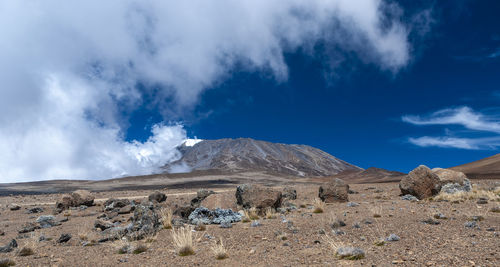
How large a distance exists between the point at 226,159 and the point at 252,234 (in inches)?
5673

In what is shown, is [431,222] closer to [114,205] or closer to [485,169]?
[114,205]

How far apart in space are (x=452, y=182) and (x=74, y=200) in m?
25.1

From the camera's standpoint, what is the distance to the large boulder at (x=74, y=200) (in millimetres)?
20638

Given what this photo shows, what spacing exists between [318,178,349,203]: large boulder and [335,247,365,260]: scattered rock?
33.4 ft

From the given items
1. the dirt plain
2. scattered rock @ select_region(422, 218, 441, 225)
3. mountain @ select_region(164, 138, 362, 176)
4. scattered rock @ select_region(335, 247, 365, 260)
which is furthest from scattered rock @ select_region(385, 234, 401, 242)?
mountain @ select_region(164, 138, 362, 176)

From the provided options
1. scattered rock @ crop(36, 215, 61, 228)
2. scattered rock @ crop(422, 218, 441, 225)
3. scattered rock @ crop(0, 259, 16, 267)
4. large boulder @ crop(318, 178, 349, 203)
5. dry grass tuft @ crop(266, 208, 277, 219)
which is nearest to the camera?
scattered rock @ crop(0, 259, 16, 267)

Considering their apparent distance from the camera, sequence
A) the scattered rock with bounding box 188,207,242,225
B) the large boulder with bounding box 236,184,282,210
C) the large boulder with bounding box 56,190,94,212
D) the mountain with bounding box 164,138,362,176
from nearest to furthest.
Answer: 1. the scattered rock with bounding box 188,207,242,225
2. the large boulder with bounding box 236,184,282,210
3. the large boulder with bounding box 56,190,94,212
4. the mountain with bounding box 164,138,362,176

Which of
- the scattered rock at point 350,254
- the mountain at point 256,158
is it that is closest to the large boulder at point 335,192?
the scattered rock at point 350,254

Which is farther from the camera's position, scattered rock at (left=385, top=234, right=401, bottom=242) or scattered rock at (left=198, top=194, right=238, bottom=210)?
scattered rock at (left=198, top=194, right=238, bottom=210)

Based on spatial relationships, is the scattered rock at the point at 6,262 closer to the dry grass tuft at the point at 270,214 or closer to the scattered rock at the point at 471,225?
the dry grass tuft at the point at 270,214

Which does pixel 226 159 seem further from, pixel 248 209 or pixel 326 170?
pixel 248 209

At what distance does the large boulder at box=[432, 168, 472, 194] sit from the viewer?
14.9 meters

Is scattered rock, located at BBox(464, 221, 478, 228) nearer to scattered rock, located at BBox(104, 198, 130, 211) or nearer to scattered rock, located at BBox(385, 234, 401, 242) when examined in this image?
scattered rock, located at BBox(385, 234, 401, 242)

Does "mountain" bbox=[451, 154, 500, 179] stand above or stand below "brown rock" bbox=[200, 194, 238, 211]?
above
